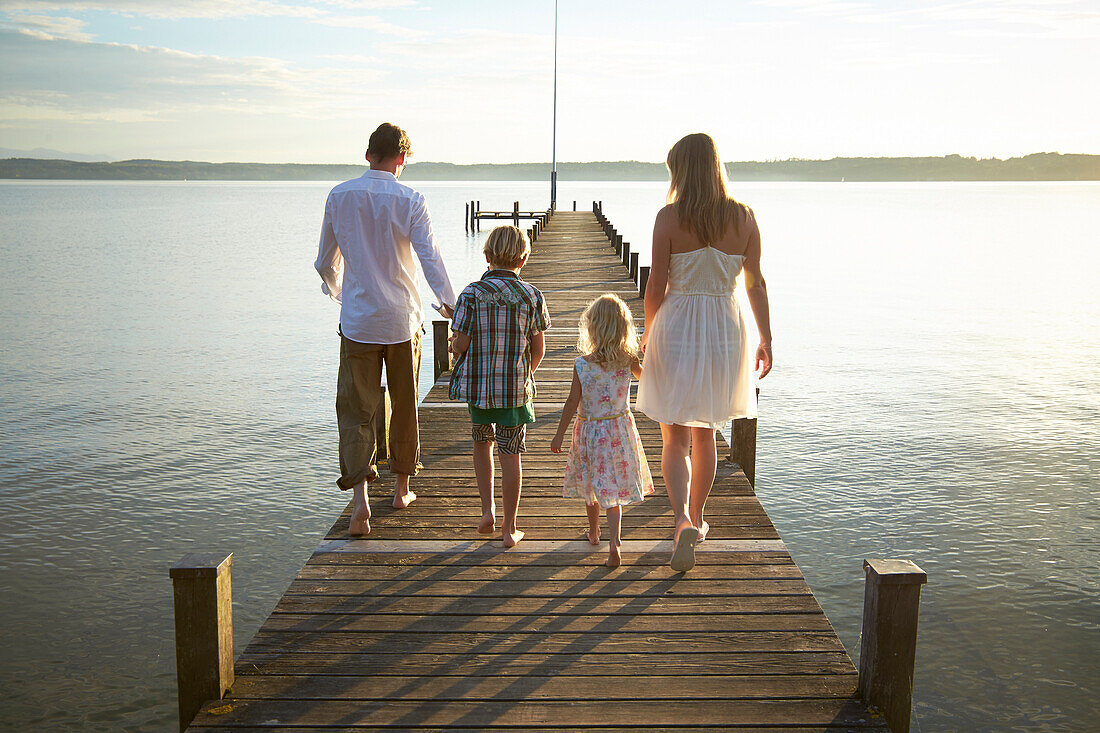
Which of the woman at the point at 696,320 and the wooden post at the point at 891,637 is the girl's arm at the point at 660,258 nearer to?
the woman at the point at 696,320

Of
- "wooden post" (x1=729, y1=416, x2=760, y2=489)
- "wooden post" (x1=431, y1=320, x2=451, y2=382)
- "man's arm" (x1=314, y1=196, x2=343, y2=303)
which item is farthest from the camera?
"wooden post" (x1=431, y1=320, x2=451, y2=382)

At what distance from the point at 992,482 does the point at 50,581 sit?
32.7ft

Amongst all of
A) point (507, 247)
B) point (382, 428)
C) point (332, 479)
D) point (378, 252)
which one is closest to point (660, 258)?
point (507, 247)

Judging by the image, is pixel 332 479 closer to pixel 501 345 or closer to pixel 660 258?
pixel 501 345

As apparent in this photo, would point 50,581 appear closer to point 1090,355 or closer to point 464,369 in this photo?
point 464,369

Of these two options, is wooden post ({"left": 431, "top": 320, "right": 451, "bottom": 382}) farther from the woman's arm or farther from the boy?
the woman's arm

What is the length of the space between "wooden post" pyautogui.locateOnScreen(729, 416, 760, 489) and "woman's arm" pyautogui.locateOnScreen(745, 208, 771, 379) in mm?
1536

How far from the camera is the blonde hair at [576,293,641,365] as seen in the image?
13.4ft

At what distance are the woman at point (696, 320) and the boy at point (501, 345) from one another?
55 centimetres

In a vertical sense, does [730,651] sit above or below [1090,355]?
above

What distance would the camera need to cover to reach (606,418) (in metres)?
4.21

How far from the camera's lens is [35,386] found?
1570cm

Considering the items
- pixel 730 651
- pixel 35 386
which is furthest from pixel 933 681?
pixel 35 386

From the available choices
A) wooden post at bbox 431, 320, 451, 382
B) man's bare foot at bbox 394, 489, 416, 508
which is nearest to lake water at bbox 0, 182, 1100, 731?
wooden post at bbox 431, 320, 451, 382
